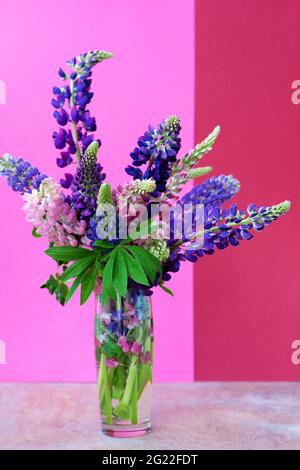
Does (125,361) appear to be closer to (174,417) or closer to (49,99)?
(174,417)

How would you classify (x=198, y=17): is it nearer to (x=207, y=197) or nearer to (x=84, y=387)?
(x=207, y=197)

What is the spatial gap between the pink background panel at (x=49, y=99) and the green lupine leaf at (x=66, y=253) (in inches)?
30.5

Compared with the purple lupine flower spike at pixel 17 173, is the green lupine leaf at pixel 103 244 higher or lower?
lower

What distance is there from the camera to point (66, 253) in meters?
1.17

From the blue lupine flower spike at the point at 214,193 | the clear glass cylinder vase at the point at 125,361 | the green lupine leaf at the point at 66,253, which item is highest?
the blue lupine flower spike at the point at 214,193

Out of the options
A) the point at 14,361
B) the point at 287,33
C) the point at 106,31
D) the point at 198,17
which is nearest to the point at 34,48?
the point at 106,31

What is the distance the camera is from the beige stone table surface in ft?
3.92

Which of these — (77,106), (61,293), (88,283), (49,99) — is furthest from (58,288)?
(49,99)

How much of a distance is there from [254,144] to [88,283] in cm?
91

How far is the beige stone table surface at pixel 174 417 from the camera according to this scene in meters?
1.19

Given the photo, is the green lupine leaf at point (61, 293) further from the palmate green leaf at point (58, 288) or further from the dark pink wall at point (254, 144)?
the dark pink wall at point (254, 144)

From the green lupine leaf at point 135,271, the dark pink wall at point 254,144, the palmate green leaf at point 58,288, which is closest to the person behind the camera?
the green lupine leaf at point 135,271

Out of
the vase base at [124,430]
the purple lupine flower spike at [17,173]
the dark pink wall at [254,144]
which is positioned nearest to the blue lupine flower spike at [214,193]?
the purple lupine flower spike at [17,173]

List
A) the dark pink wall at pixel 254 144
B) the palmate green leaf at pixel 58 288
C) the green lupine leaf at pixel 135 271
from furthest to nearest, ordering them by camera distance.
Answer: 1. the dark pink wall at pixel 254 144
2. the palmate green leaf at pixel 58 288
3. the green lupine leaf at pixel 135 271
